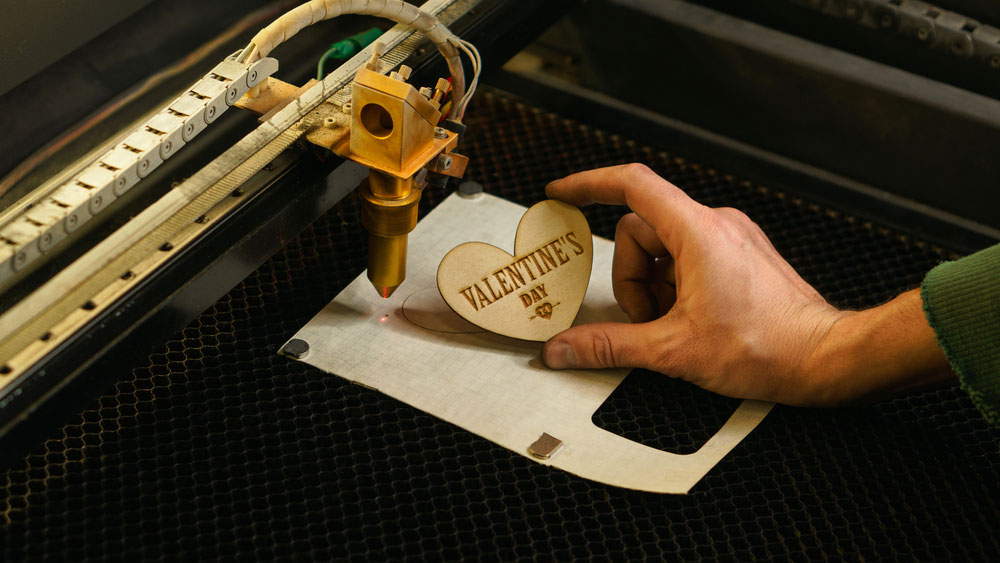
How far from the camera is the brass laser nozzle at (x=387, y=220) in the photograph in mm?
960

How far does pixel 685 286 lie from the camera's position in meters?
1.02

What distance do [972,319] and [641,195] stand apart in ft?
1.13

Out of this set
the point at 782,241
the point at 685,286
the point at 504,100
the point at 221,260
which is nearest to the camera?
the point at 221,260

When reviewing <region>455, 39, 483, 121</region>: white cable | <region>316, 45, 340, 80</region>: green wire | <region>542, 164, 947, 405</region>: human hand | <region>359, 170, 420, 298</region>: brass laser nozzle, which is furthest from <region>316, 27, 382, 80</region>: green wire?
<region>542, 164, 947, 405</region>: human hand

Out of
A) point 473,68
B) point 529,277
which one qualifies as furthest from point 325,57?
point 529,277

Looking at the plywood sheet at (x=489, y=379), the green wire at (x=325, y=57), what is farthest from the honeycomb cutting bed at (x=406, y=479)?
the green wire at (x=325, y=57)

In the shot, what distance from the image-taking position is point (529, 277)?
42.3 inches

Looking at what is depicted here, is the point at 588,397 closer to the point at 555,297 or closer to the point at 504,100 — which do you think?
the point at 555,297

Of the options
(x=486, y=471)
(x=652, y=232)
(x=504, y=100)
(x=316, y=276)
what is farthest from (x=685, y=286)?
(x=504, y=100)

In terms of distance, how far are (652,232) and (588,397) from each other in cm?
21

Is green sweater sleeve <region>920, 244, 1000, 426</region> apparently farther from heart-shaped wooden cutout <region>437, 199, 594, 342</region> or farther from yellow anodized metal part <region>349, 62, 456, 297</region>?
yellow anodized metal part <region>349, 62, 456, 297</region>

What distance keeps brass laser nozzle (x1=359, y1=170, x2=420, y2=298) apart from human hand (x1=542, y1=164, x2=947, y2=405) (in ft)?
0.61

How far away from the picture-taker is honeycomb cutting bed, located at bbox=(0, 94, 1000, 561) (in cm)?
87

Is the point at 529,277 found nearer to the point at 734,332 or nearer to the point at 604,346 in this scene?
the point at 604,346
